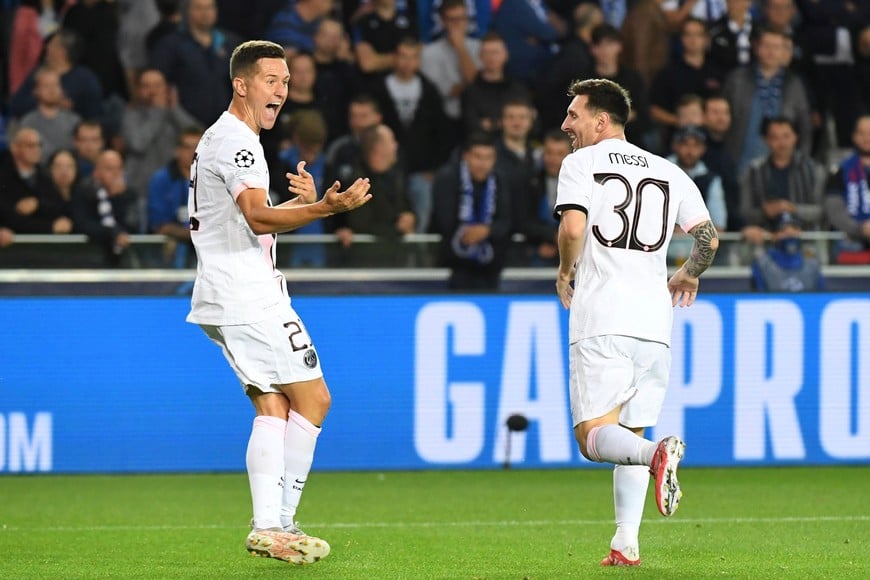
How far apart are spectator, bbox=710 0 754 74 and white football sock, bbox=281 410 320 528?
873 cm

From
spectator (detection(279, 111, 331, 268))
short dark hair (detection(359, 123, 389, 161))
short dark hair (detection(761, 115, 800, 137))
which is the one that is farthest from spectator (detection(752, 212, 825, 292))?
spectator (detection(279, 111, 331, 268))

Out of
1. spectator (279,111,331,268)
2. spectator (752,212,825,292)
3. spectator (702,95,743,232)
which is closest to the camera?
spectator (752,212,825,292)

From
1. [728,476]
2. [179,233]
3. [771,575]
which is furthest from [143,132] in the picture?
[771,575]

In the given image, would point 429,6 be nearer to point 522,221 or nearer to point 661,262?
point 522,221

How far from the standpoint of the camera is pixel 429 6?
14.3m

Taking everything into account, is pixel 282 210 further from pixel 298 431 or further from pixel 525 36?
pixel 525 36

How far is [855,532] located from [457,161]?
17.2 ft

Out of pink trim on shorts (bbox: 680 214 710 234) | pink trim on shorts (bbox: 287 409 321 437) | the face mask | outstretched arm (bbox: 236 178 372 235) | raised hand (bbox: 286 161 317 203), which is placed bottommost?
pink trim on shorts (bbox: 287 409 321 437)

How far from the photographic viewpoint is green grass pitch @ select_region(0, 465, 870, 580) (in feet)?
21.2

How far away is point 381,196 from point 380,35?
211cm

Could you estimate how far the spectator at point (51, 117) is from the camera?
12.8 m

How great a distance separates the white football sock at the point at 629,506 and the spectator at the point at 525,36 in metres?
8.01

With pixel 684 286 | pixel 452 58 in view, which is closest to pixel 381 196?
pixel 452 58

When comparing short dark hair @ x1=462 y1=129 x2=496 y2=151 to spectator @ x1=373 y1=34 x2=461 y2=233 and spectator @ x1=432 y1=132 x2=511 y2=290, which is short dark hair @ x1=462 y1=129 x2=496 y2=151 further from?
spectator @ x1=373 y1=34 x2=461 y2=233
